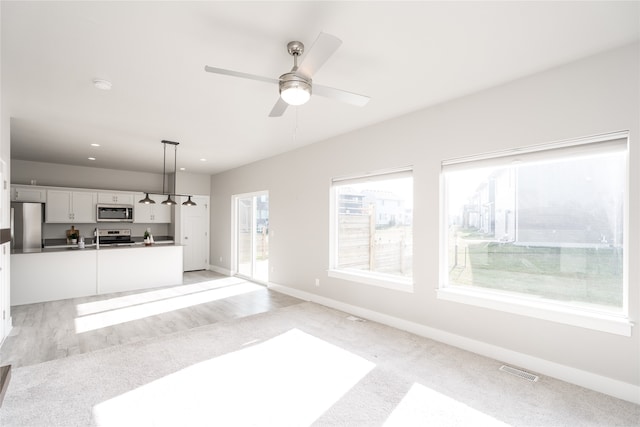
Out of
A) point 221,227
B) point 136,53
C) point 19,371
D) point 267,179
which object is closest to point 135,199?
point 221,227

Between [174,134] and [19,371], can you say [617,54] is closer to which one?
[174,134]

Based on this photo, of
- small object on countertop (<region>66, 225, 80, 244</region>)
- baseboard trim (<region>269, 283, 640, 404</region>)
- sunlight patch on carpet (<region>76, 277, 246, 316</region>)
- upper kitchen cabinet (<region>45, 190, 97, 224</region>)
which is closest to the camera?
baseboard trim (<region>269, 283, 640, 404</region>)

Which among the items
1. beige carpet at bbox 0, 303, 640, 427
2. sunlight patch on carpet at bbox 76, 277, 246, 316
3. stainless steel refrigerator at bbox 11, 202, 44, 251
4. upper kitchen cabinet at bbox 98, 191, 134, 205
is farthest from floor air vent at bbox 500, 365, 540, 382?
upper kitchen cabinet at bbox 98, 191, 134, 205

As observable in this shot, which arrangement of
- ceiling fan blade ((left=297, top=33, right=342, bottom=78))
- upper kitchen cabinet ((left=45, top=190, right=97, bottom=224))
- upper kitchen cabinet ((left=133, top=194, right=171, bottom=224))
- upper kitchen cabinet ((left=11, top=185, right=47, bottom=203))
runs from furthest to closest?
1. upper kitchen cabinet ((left=133, top=194, right=171, bottom=224))
2. upper kitchen cabinet ((left=45, top=190, right=97, bottom=224))
3. upper kitchen cabinet ((left=11, top=185, right=47, bottom=203))
4. ceiling fan blade ((left=297, top=33, right=342, bottom=78))

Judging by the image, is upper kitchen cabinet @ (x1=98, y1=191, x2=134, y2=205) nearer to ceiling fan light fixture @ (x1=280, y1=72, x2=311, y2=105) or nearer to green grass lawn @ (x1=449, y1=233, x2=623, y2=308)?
ceiling fan light fixture @ (x1=280, y1=72, x2=311, y2=105)

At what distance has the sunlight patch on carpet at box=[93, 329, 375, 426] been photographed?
7.29ft

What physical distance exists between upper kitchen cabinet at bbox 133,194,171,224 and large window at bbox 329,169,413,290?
16.9 ft

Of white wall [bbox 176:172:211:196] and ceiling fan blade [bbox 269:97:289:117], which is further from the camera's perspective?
white wall [bbox 176:172:211:196]

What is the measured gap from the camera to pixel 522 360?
293 centimetres

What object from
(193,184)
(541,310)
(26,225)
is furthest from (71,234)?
(541,310)

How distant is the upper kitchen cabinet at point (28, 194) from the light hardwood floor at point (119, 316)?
249 cm

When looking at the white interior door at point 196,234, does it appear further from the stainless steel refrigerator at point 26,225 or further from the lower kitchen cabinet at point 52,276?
the stainless steel refrigerator at point 26,225

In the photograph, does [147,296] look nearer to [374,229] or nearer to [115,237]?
[115,237]

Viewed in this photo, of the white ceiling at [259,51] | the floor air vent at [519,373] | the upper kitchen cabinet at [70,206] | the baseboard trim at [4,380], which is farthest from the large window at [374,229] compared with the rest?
the upper kitchen cabinet at [70,206]
